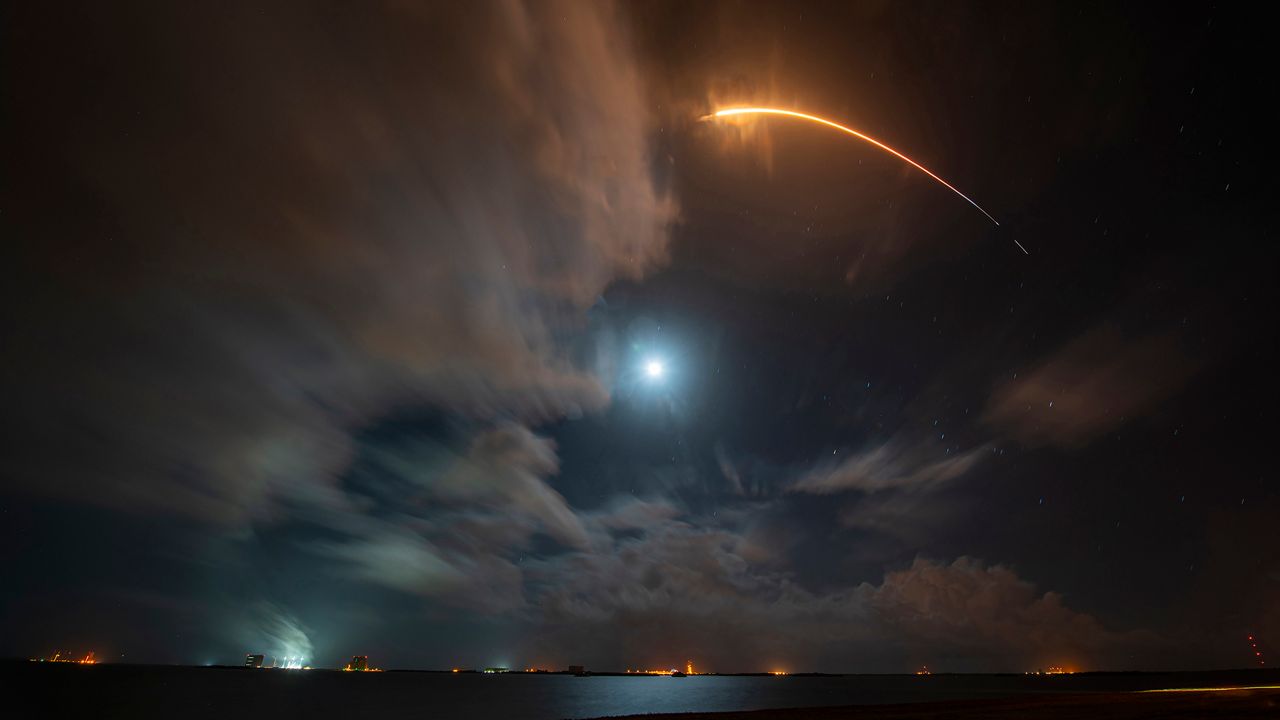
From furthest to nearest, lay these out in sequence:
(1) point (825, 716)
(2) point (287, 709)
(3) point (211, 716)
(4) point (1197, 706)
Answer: (2) point (287, 709), (3) point (211, 716), (1) point (825, 716), (4) point (1197, 706)

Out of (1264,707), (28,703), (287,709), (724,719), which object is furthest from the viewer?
(28,703)

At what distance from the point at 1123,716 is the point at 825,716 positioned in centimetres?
1532

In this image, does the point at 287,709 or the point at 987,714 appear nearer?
the point at 987,714

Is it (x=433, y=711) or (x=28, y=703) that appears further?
(x=28, y=703)

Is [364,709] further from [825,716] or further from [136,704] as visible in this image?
[825,716]

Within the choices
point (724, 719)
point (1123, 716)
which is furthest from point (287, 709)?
point (1123, 716)

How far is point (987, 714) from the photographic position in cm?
3222

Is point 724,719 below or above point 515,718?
above

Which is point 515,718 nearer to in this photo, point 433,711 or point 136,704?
point 433,711

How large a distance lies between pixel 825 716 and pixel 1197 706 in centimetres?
2038

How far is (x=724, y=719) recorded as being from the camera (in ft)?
122

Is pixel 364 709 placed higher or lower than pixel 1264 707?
lower

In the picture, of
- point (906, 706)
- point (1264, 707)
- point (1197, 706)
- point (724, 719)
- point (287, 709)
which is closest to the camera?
point (1264, 707)

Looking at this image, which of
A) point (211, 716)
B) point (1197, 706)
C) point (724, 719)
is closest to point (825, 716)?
point (724, 719)
